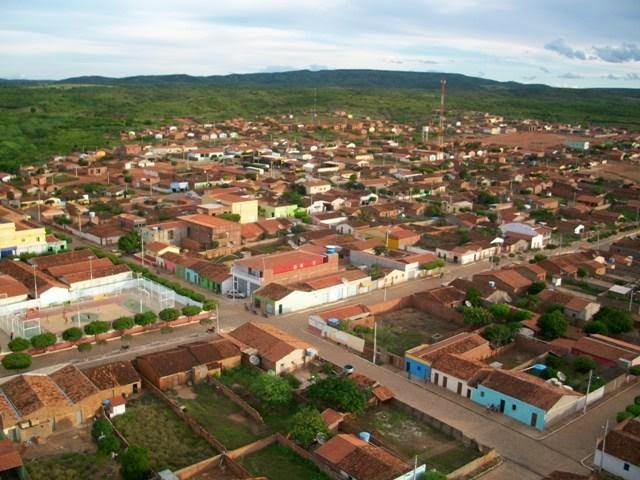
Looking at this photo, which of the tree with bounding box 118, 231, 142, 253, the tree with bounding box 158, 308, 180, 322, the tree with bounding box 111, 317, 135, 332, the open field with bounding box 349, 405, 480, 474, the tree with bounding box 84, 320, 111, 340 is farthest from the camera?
the tree with bounding box 118, 231, 142, 253

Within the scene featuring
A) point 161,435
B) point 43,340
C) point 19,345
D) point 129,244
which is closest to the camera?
point 161,435

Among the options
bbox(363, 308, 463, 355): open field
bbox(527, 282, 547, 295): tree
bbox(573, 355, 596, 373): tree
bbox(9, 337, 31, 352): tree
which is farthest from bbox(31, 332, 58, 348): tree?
bbox(527, 282, 547, 295): tree

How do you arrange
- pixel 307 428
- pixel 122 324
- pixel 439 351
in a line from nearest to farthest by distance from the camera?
pixel 307 428 → pixel 439 351 → pixel 122 324

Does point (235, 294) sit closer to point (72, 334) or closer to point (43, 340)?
point (72, 334)

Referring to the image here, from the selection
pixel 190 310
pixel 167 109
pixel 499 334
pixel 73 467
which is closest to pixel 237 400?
pixel 73 467

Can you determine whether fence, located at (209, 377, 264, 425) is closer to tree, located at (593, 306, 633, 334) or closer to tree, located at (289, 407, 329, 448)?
tree, located at (289, 407, 329, 448)

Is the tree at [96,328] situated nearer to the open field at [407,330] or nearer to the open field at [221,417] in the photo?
the open field at [221,417]
